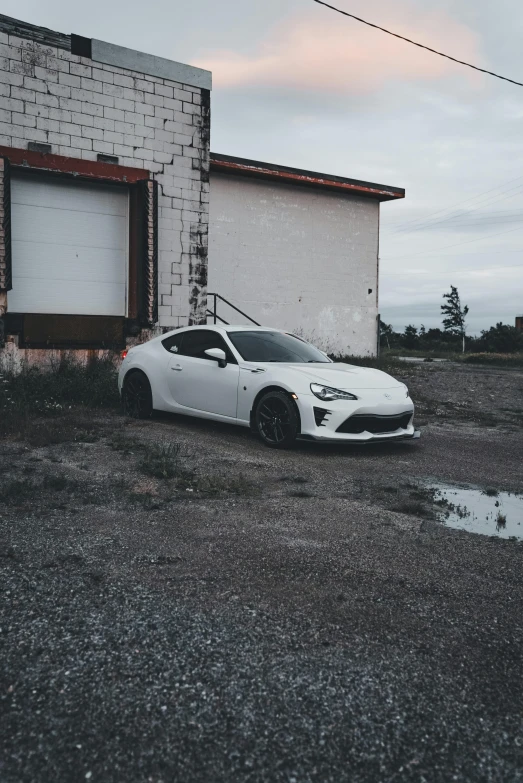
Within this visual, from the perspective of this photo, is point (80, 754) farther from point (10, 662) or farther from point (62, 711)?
point (10, 662)

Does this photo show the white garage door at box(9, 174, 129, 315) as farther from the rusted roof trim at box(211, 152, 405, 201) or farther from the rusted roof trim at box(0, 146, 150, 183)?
the rusted roof trim at box(211, 152, 405, 201)

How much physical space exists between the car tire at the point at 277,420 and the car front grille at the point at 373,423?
1.63 ft

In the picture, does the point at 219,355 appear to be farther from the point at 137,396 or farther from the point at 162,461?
the point at 162,461

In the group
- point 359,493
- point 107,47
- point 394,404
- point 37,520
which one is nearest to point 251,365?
point 394,404

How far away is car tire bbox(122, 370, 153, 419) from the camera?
31.1 feet

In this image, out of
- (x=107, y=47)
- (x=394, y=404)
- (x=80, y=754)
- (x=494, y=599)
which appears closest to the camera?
(x=80, y=754)

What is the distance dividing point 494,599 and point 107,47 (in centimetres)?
1242

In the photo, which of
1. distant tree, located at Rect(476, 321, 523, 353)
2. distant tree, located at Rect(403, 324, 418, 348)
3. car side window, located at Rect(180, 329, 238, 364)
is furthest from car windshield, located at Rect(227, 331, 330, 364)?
distant tree, located at Rect(403, 324, 418, 348)

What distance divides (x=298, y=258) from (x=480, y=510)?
1575cm

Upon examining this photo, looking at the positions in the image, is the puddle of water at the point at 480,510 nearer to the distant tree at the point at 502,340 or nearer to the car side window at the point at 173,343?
the car side window at the point at 173,343

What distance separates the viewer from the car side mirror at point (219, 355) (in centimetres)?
848

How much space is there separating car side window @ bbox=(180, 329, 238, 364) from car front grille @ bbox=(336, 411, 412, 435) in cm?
184

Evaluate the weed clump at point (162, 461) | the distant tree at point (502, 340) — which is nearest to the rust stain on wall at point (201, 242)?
the weed clump at point (162, 461)

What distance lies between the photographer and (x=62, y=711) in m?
2.47
